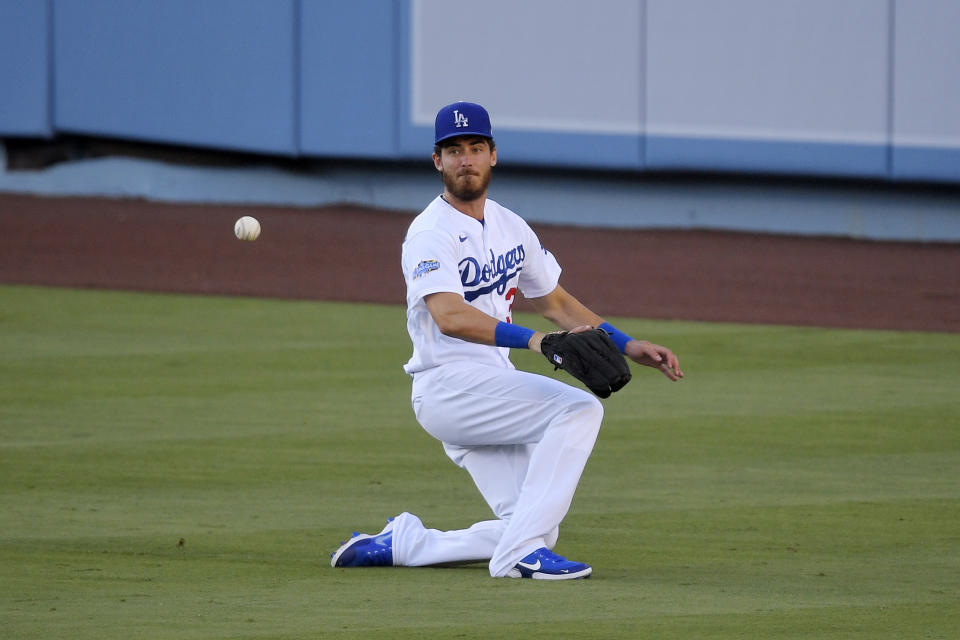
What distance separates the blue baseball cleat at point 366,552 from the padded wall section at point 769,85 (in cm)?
1121

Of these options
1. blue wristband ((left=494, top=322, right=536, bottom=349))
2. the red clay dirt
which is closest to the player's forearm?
blue wristband ((left=494, top=322, right=536, bottom=349))

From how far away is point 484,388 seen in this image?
5.48 metres

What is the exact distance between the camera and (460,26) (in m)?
17.7

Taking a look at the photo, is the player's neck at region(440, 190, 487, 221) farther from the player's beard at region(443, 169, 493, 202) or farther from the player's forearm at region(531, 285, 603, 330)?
the player's forearm at region(531, 285, 603, 330)

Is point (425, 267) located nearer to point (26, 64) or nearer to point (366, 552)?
point (366, 552)

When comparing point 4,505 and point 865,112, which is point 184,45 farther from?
point 4,505

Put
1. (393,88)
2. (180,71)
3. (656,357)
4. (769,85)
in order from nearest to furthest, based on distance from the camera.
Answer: (656,357) < (769,85) < (393,88) < (180,71)

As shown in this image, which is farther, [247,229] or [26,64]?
[26,64]

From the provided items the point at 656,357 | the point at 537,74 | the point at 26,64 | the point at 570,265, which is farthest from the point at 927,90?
the point at 656,357

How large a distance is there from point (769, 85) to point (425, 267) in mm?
11359

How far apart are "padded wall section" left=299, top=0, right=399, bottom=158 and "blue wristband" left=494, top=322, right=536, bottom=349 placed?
1313 cm

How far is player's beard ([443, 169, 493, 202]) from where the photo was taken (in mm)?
5656

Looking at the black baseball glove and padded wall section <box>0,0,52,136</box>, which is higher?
padded wall section <box>0,0,52,136</box>

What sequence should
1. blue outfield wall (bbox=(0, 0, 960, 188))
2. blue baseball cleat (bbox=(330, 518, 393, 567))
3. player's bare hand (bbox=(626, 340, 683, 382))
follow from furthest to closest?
1. blue outfield wall (bbox=(0, 0, 960, 188))
2. blue baseball cleat (bbox=(330, 518, 393, 567))
3. player's bare hand (bbox=(626, 340, 683, 382))
